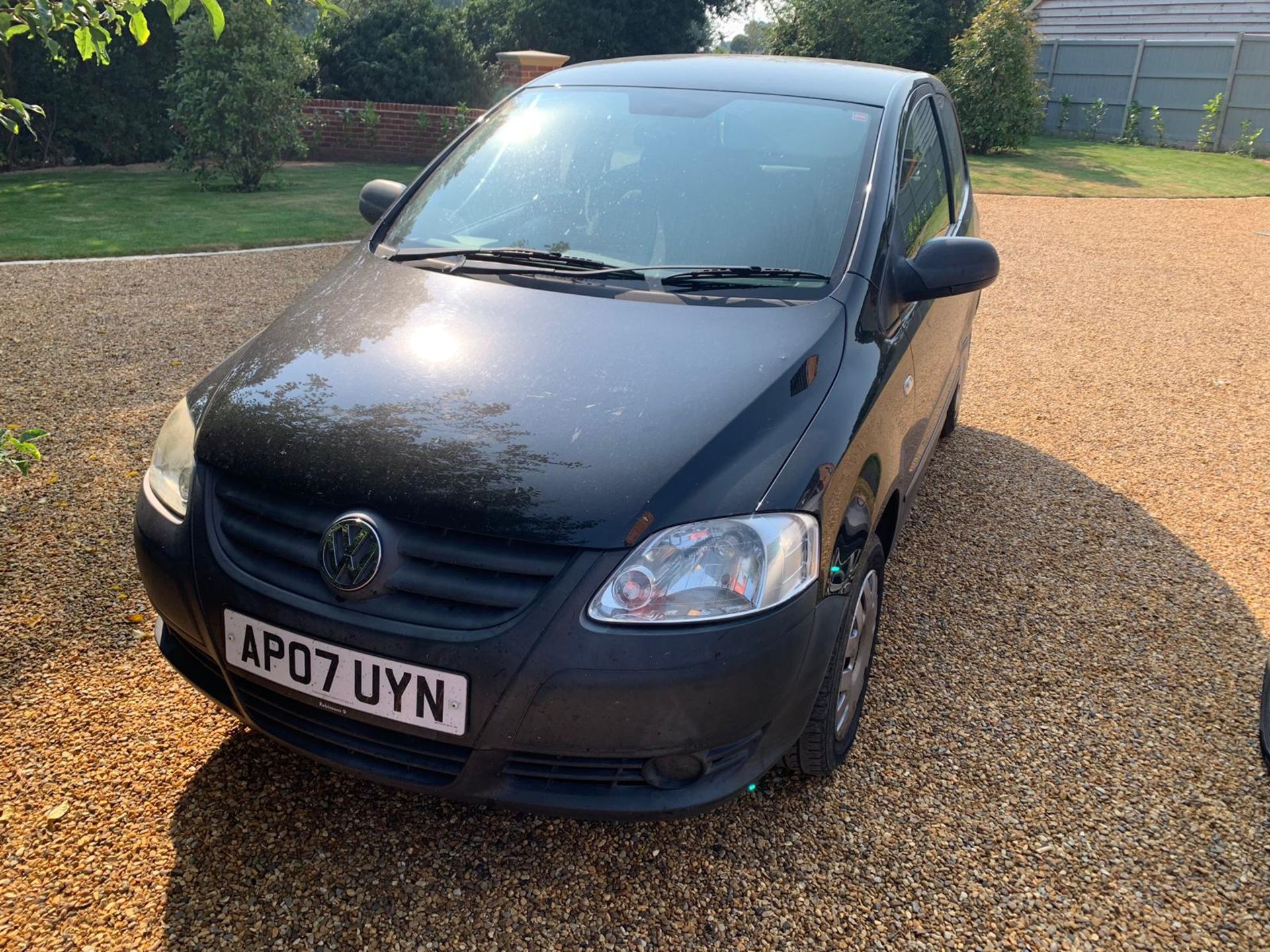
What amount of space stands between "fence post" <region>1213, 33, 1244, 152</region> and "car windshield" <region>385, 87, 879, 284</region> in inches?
814

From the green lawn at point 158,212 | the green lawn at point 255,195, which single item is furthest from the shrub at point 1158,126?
the green lawn at point 158,212

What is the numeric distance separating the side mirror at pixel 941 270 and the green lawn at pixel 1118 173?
12.1 metres

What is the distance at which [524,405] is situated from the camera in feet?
7.23

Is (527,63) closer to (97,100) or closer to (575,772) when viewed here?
(97,100)

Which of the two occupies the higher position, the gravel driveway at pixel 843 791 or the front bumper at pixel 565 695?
the front bumper at pixel 565 695

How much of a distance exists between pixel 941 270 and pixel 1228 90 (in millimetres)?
21216

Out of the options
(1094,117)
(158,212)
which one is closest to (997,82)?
(1094,117)

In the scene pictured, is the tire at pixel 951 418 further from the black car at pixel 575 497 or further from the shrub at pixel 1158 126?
the shrub at pixel 1158 126

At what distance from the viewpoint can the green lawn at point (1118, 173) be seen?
14.3 metres

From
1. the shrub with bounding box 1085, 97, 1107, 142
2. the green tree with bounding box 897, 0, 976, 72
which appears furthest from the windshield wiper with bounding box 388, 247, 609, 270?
the green tree with bounding box 897, 0, 976, 72

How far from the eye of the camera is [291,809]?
2369mm

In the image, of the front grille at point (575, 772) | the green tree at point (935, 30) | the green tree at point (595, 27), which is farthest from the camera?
the green tree at point (595, 27)

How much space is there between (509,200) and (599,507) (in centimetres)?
156

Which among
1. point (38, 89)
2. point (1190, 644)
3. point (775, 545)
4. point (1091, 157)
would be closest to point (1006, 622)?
point (1190, 644)
